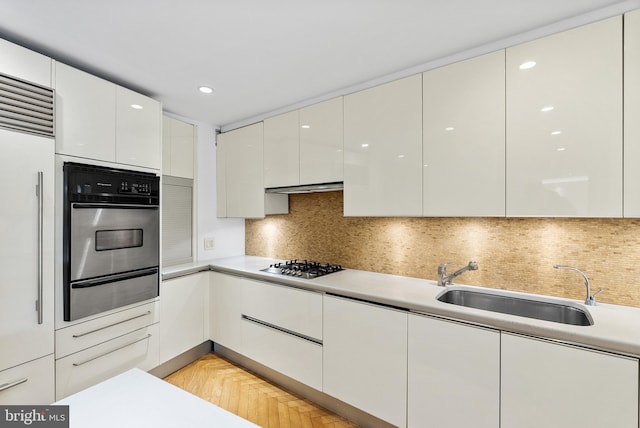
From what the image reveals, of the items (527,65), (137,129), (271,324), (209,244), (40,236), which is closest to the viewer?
(527,65)

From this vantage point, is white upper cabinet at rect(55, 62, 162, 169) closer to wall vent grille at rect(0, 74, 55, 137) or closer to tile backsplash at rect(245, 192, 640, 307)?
wall vent grille at rect(0, 74, 55, 137)

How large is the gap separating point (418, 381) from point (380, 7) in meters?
2.07

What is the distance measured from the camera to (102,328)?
2.15 metres

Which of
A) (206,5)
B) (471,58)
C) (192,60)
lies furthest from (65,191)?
(471,58)

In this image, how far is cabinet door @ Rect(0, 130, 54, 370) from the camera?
1.65 m

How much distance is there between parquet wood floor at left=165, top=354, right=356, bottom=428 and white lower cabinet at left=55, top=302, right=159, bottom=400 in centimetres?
42

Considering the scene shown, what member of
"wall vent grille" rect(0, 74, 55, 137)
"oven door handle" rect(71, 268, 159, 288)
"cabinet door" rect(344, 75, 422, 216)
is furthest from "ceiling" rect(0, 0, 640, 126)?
"oven door handle" rect(71, 268, 159, 288)

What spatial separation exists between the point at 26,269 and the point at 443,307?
2381mm

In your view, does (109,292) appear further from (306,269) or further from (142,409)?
(142,409)

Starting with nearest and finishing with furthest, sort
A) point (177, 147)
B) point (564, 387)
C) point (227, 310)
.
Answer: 1. point (564, 387)
2. point (227, 310)
3. point (177, 147)

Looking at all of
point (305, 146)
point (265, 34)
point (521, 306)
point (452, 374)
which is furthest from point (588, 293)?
point (265, 34)

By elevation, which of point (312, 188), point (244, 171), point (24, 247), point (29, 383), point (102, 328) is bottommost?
point (29, 383)

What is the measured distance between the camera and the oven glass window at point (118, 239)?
6.86 feet

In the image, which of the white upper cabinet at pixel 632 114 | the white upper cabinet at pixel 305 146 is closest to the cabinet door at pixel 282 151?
the white upper cabinet at pixel 305 146
